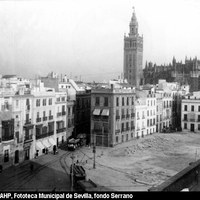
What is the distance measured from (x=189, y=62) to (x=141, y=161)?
155 metres

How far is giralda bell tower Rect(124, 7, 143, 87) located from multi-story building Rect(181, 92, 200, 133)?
81544 millimetres

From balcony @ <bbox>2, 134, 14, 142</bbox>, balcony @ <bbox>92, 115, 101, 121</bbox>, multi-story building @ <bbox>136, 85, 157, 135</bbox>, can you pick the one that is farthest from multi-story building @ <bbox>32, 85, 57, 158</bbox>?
multi-story building @ <bbox>136, 85, 157, 135</bbox>

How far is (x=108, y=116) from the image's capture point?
214 ft

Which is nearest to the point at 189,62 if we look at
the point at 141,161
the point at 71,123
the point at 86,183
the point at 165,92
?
the point at 165,92

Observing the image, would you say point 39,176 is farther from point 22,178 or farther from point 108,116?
point 108,116

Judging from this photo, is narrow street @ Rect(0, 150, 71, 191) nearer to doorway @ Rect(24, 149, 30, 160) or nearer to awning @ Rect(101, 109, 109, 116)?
doorway @ Rect(24, 149, 30, 160)

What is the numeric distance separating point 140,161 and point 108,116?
50.4ft

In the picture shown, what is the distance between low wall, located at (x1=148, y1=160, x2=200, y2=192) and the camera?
87.8 ft

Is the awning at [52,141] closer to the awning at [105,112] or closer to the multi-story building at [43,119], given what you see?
the multi-story building at [43,119]

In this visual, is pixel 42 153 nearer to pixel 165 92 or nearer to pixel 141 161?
pixel 141 161

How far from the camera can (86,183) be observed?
35344 mm

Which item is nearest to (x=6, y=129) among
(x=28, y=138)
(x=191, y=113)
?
(x=28, y=138)

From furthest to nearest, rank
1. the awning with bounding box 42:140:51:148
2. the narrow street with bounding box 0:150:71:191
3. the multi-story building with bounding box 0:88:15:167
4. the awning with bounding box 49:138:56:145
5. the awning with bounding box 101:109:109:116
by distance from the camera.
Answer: the awning with bounding box 101:109:109:116 < the awning with bounding box 49:138:56:145 < the awning with bounding box 42:140:51:148 < the multi-story building with bounding box 0:88:15:167 < the narrow street with bounding box 0:150:71:191

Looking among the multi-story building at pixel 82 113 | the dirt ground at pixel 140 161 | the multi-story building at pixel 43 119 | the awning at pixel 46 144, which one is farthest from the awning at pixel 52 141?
the multi-story building at pixel 82 113
